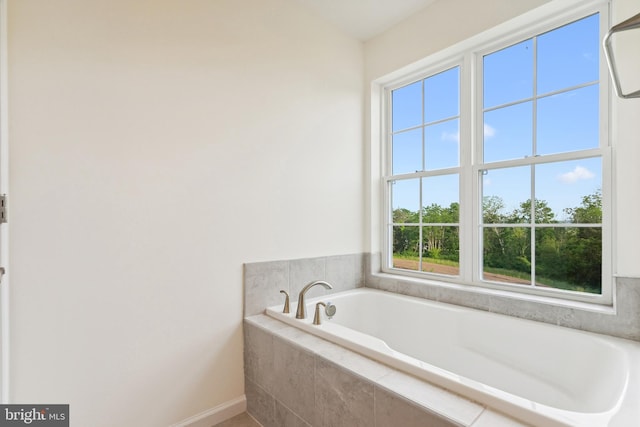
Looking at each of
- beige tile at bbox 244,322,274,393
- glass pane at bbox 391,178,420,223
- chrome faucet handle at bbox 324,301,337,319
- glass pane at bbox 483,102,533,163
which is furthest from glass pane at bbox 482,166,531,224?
beige tile at bbox 244,322,274,393

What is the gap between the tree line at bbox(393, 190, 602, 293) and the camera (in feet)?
5.76

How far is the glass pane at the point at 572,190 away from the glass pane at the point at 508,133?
18cm

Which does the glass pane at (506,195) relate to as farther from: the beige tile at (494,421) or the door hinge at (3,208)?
the door hinge at (3,208)

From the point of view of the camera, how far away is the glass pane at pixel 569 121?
1.76 meters

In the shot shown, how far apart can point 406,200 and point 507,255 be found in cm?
89

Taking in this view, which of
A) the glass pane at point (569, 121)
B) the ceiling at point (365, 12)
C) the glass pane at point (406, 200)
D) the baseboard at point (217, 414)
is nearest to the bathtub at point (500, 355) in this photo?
the baseboard at point (217, 414)

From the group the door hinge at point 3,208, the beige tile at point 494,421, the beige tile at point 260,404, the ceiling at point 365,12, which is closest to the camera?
the beige tile at point 494,421

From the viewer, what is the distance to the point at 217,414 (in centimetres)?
183

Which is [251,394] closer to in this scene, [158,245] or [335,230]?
[158,245]

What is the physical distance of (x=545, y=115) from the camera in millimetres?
1921

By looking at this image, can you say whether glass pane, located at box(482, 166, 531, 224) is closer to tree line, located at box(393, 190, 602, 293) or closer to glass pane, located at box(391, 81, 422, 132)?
tree line, located at box(393, 190, 602, 293)

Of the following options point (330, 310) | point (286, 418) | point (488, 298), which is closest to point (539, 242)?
point (488, 298)

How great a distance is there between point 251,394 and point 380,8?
2.89m

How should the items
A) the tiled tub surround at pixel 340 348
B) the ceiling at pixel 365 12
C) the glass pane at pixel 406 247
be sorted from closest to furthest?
1. the tiled tub surround at pixel 340 348
2. the ceiling at pixel 365 12
3. the glass pane at pixel 406 247
